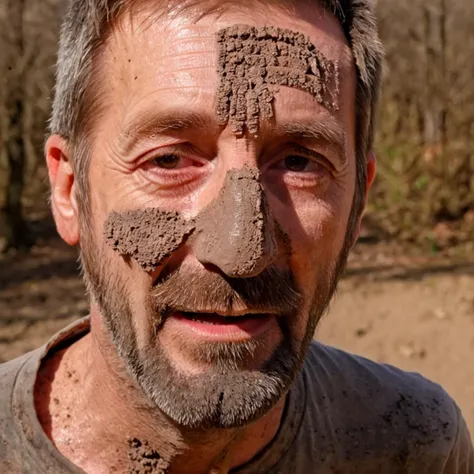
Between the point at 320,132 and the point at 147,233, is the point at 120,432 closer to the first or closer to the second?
the point at 147,233

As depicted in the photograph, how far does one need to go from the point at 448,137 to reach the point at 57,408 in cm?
873

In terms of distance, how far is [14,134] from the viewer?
8.98 m

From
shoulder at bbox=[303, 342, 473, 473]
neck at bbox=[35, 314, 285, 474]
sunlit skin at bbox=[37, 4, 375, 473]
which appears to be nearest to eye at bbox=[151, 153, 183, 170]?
sunlit skin at bbox=[37, 4, 375, 473]

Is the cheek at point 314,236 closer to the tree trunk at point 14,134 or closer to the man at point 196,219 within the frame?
the man at point 196,219

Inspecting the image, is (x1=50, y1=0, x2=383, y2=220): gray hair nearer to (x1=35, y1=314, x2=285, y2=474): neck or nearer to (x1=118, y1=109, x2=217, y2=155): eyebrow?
(x1=118, y1=109, x2=217, y2=155): eyebrow

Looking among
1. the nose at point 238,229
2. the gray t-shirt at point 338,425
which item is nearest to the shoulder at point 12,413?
the gray t-shirt at point 338,425

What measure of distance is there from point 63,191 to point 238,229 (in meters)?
0.69

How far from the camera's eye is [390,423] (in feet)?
7.75

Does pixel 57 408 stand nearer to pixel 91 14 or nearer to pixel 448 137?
pixel 91 14

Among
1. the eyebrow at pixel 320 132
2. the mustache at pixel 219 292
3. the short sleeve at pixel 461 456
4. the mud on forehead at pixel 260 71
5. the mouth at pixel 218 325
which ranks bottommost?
the short sleeve at pixel 461 456

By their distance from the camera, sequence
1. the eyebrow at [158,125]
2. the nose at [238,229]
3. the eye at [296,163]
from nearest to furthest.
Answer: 1. the nose at [238,229]
2. the eyebrow at [158,125]
3. the eye at [296,163]

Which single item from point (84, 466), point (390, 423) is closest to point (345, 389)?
point (390, 423)

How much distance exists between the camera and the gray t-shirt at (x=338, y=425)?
1.89 meters

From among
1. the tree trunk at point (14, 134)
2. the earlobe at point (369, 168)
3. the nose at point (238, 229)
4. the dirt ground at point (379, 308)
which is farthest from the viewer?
the tree trunk at point (14, 134)
